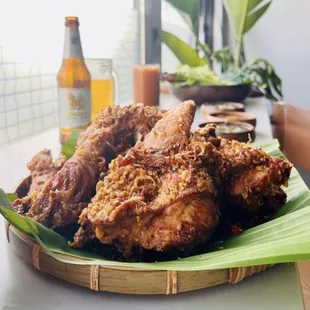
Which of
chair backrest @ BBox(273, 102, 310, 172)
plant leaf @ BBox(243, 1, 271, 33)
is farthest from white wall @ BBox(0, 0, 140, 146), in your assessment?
plant leaf @ BBox(243, 1, 271, 33)

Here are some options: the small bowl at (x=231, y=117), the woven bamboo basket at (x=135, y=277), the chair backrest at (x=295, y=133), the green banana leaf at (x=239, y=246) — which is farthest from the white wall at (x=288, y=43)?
the woven bamboo basket at (x=135, y=277)

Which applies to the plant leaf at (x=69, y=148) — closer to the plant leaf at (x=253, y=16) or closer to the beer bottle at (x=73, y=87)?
the beer bottle at (x=73, y=87)

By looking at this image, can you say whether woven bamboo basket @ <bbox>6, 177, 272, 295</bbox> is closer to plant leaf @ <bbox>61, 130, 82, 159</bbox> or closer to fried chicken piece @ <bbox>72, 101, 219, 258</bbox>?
fried chicken piece @ <bbox>72, 101, 219, 258</bbox>

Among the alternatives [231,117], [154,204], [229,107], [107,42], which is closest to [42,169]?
[154,204]

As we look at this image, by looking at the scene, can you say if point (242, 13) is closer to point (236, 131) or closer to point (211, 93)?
point (211, 93)

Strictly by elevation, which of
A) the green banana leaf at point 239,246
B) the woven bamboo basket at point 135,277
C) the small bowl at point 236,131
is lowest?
the woven bamboo basket at point 135,277

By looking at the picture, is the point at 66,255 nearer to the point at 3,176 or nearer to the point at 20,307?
the point at 20,307
